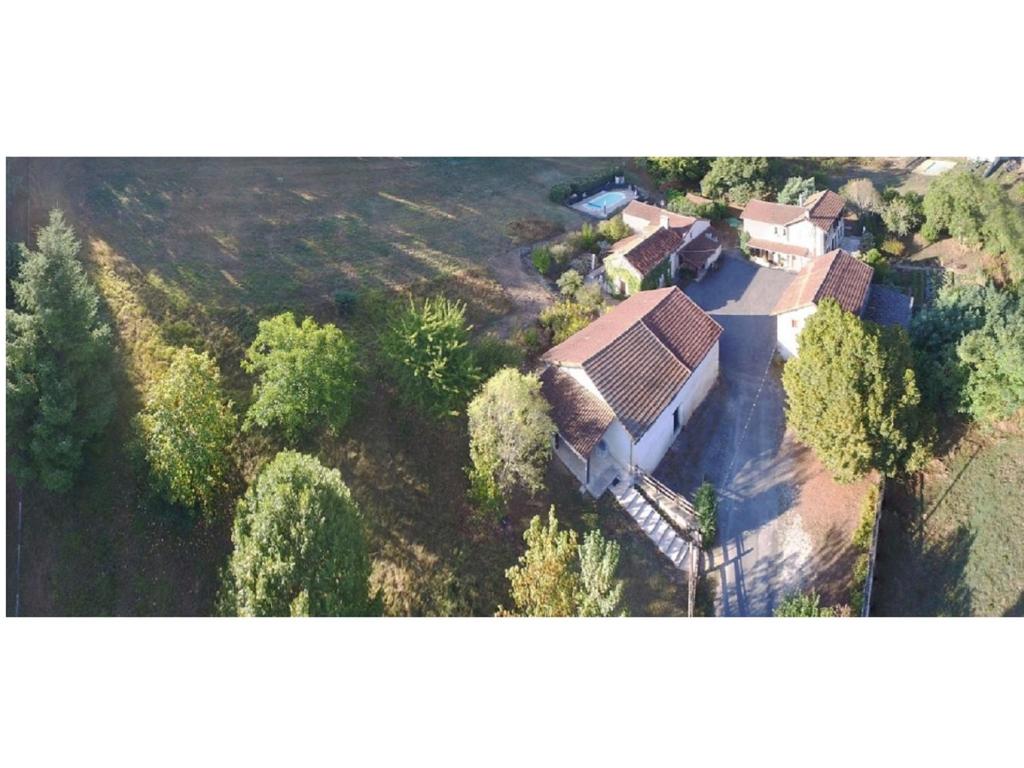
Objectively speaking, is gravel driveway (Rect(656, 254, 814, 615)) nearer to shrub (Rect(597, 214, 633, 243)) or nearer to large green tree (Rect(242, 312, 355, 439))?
shrub (Rect(597, 214, 633, 243))

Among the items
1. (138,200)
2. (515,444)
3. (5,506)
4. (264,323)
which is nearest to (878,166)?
(515,444)

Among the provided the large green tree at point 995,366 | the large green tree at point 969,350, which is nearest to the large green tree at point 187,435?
the large green tree at point 969,350

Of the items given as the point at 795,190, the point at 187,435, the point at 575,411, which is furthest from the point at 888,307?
the point at 187,435

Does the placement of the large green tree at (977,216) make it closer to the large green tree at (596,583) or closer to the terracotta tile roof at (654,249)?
the terracotta tile roof at (654,249)

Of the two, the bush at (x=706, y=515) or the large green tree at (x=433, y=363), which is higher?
the large green tree at (x=433, y=363)

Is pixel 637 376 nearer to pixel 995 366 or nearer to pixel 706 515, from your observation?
pixel 706 515

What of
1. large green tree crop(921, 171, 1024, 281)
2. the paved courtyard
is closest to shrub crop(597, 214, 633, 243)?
the paved courtyard

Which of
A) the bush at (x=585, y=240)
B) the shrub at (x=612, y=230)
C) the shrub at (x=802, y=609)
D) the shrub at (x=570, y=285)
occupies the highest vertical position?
the shrub at (x=612, y=230)
